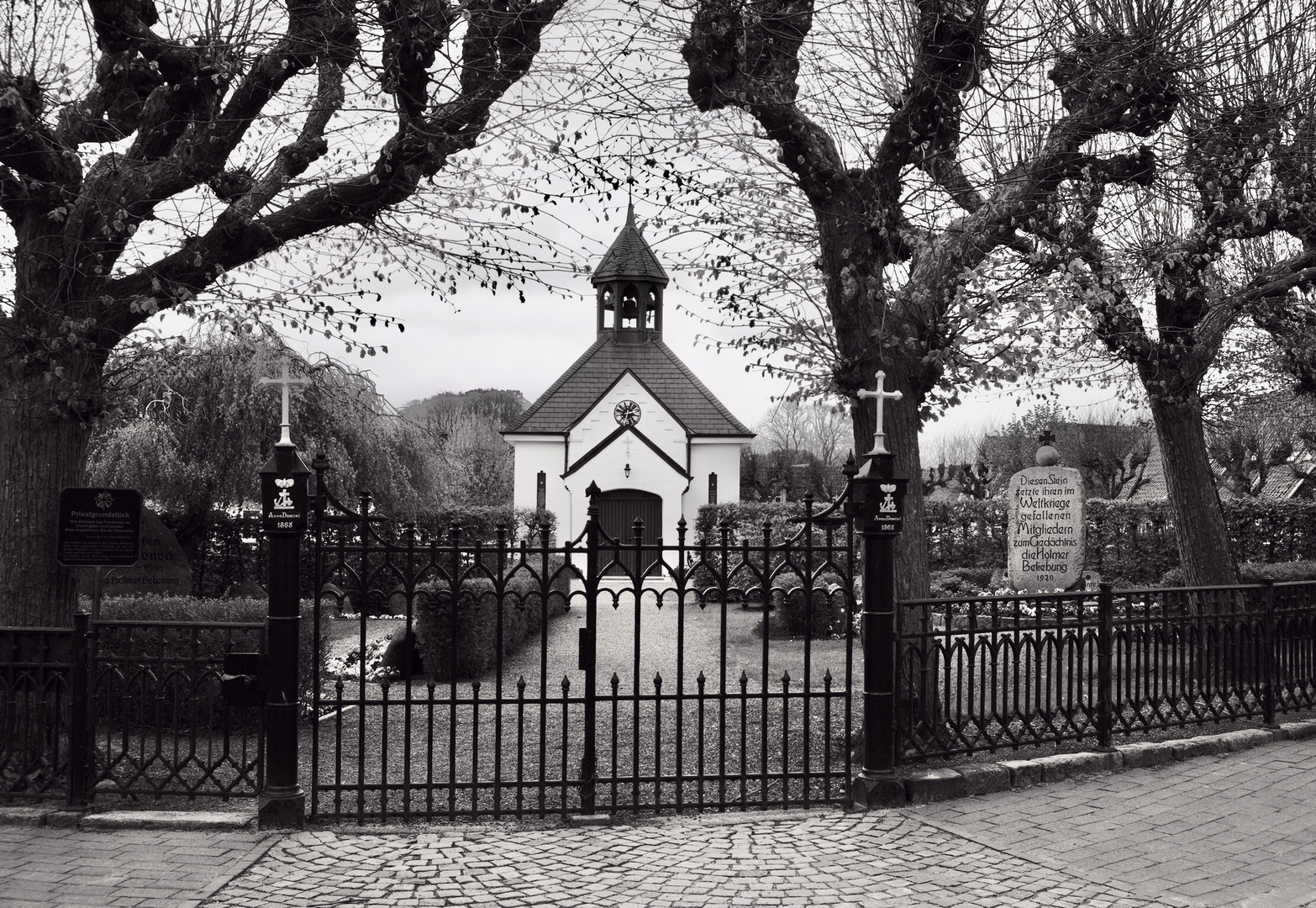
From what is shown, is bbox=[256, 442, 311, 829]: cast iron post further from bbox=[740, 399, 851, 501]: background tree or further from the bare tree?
the bare tree

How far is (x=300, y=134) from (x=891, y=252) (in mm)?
4806

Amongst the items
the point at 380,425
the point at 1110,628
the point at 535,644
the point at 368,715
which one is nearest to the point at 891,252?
the point at 1110,628

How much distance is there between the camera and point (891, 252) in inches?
335

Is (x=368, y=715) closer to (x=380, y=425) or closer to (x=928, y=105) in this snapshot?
(x=928, y=105)

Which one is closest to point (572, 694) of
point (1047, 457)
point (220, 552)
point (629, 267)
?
point (1047, 457)

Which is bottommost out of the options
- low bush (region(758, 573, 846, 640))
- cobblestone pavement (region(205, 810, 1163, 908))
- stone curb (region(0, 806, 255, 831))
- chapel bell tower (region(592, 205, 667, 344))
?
cobblestone pavement (region(205, 810, 1163, 908))

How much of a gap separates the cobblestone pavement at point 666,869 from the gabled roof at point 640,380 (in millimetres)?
26096

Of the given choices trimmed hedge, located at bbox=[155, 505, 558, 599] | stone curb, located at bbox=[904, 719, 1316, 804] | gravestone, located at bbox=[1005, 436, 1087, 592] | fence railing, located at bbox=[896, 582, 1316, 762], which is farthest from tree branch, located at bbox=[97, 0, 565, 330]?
trimmed hedge, located at bbox=[155, 505, 558, 599]

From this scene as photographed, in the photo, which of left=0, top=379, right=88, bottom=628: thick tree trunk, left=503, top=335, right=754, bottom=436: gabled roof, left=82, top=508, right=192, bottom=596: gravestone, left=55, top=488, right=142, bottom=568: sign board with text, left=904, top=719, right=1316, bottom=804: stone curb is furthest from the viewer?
left=503, top=335, right=754, bottom=436: gabled roof

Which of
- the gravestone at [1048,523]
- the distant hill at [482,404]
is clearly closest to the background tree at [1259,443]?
the gravestone at [1048,523]

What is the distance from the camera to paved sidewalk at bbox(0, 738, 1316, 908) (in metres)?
5.22

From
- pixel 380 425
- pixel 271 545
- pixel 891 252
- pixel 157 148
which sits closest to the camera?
pixel 271 545

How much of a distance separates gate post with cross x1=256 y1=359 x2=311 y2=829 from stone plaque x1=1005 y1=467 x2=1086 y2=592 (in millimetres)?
10439

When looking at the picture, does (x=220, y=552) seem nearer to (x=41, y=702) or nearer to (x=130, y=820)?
(x=41, y=702)
